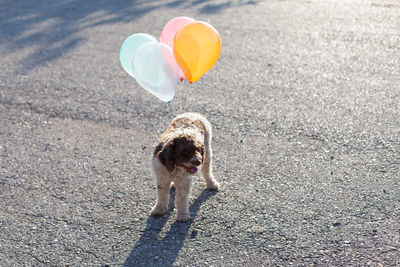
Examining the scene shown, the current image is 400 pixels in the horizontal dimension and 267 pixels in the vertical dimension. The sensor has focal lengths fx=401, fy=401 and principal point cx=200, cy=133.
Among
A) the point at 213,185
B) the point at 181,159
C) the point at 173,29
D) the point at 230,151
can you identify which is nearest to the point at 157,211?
the point at 213,185

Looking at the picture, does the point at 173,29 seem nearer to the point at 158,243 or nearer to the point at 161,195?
the point at 161,195

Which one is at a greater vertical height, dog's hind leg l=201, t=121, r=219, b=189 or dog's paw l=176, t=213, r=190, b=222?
dog's hind leg l=201, t=121, r=219, b=189

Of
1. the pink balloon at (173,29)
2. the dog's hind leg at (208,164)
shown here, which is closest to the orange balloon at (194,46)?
the pink balloon at (173,29)

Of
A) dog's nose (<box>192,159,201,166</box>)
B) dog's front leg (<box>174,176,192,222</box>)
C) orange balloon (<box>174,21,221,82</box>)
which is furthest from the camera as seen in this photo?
dog's front leg (<box>174,176,192,222</box>)

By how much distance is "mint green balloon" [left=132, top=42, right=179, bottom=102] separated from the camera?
331cm

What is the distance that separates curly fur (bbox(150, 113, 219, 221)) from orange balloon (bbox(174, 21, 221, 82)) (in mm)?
492

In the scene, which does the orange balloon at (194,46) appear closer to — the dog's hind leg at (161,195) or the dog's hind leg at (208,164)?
the dog's hind leg at (208,164)

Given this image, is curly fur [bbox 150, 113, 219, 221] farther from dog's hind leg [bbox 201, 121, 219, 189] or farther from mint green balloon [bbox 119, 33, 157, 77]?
mint green balloon [bbox 119, 33, 157, 77]

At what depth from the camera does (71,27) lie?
904cm

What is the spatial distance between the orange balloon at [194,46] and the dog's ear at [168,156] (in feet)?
2.09

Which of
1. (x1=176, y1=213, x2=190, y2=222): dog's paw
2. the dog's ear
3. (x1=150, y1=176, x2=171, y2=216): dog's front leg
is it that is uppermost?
the dog's ear

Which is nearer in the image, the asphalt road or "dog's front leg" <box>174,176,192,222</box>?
the asphalt road

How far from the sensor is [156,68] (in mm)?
3344

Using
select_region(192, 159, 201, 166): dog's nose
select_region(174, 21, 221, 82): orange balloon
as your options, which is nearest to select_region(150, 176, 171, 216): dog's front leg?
select_region(192, 159, 201, 166): dog's nose
